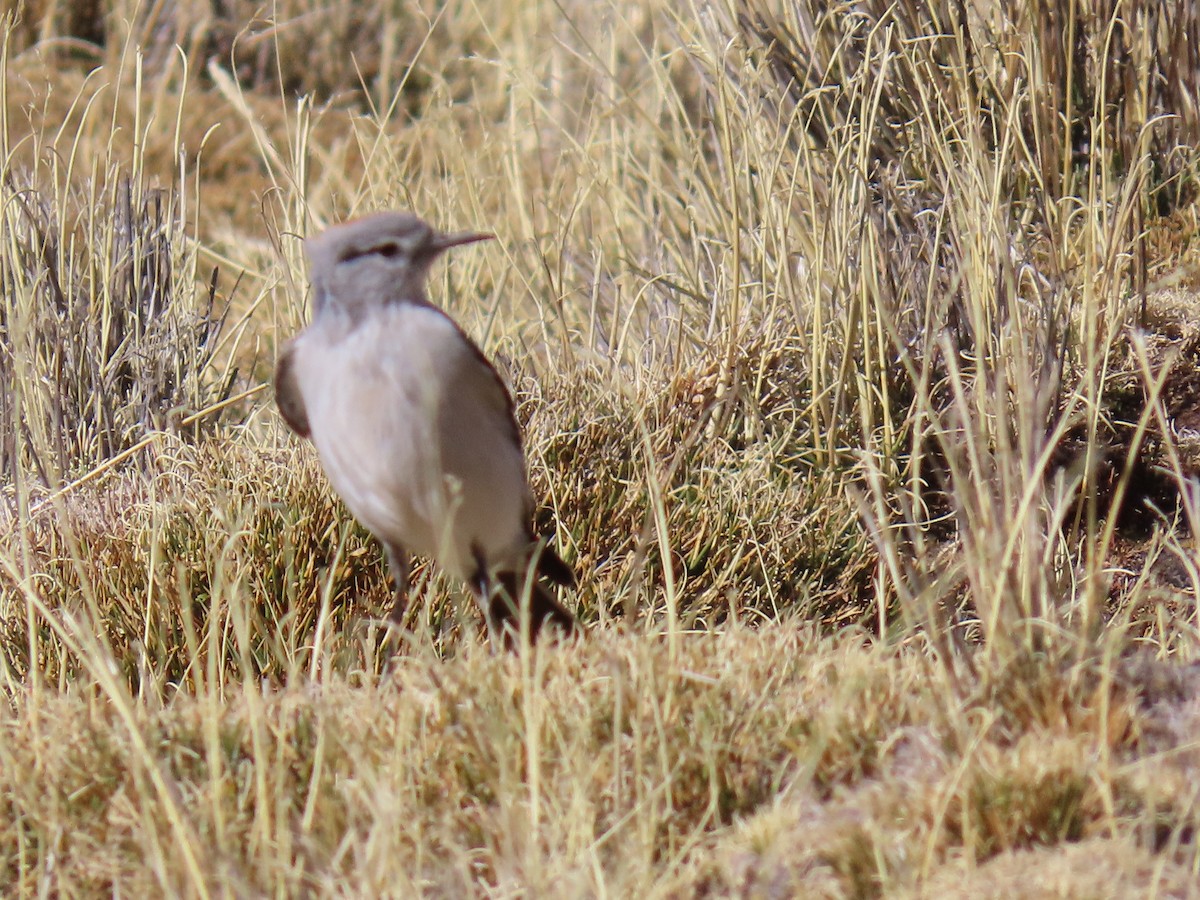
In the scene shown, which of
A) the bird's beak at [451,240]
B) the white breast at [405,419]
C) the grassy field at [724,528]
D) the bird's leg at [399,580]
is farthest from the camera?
the bird's leg at [399,580]

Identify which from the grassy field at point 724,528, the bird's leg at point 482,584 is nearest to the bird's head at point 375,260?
the grassy field at point 724,528

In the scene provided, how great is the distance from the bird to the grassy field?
0.27 m

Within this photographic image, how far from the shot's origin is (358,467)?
3.48 metres

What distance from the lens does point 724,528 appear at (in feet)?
13.9

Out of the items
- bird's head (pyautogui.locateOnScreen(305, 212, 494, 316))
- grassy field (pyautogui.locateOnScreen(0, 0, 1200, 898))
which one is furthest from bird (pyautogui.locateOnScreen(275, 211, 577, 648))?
grassy field (pyautogui.locateOnScreen(0, 0, 1200, 898))

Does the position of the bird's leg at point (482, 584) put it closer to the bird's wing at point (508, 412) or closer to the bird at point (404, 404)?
the bird at point (404, 404)

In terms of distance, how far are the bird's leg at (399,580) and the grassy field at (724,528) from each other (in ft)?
0.44

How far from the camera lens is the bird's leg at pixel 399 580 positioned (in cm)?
391

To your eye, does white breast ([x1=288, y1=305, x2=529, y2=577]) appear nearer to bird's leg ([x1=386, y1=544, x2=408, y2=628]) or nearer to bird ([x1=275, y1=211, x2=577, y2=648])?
bird ([x1=275, y1=211, x2=577, y2=648])

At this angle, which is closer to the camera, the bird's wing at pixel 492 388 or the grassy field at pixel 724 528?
the grassy field at pixel 724 528

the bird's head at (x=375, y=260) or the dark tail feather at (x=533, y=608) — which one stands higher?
the bird's head at (x=375, y=260)

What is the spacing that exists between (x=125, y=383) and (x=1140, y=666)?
3220 millimetres

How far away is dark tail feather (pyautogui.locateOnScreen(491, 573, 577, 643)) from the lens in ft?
12.3

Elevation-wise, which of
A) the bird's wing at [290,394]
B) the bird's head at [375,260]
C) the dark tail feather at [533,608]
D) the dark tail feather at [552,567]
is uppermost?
the bird's head at [375,260]
